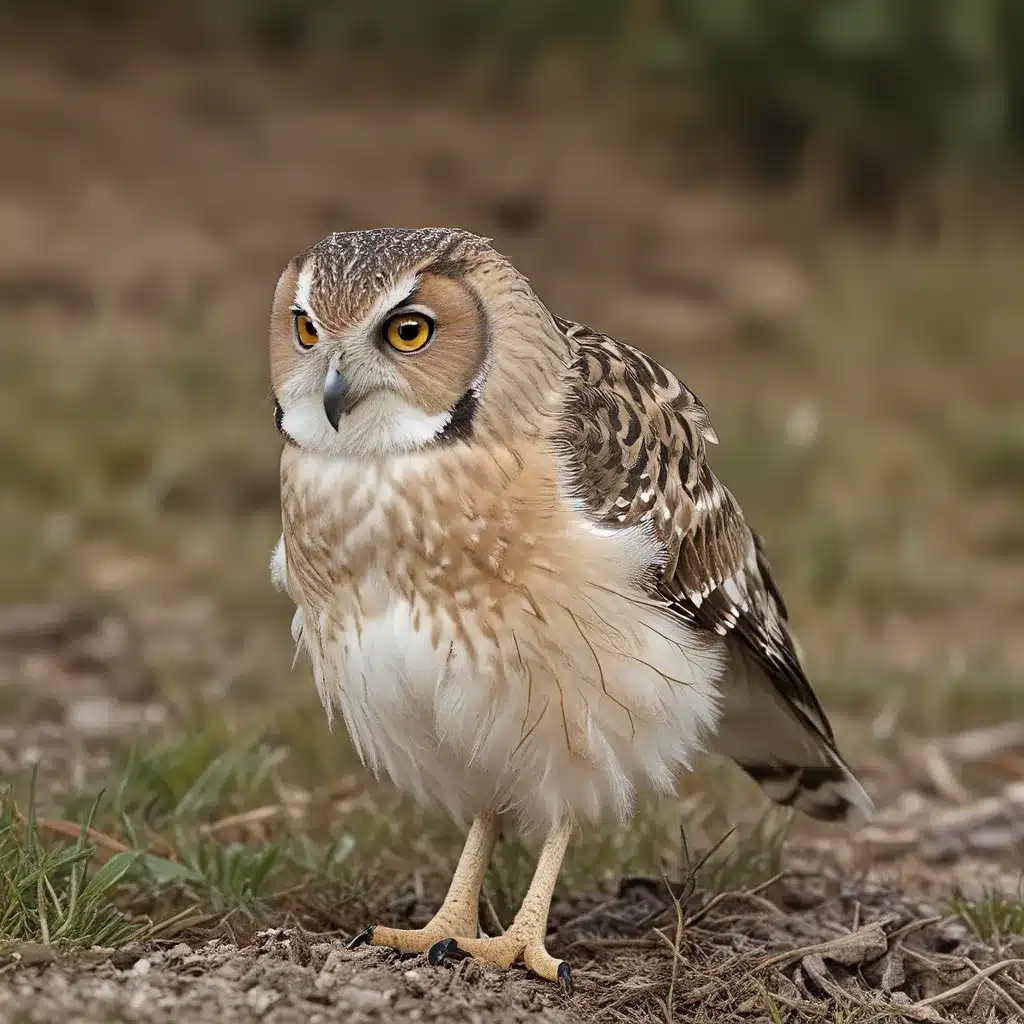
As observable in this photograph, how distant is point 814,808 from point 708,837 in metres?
0.53

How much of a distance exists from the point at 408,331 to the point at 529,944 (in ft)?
4.53

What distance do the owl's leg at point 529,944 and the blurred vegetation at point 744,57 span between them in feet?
26.6

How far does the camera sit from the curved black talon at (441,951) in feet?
11.8

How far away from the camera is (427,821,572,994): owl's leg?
362cm

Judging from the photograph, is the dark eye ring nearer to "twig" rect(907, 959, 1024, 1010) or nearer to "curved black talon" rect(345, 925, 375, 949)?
"curved black talon" rect(345, 925, 375, 949)

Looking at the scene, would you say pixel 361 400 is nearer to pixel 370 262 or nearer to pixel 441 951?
pixel 370 262

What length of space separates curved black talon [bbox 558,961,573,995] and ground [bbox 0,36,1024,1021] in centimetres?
5

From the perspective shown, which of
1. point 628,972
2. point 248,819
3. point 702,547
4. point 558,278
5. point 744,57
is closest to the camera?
point 628,972

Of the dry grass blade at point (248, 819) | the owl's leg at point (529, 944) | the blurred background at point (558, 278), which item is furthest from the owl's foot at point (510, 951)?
the blurred background at point (558, 278)

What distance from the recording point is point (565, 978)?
3.59m

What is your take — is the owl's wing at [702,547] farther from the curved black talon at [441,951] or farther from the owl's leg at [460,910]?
the curved black talon at [441,951]

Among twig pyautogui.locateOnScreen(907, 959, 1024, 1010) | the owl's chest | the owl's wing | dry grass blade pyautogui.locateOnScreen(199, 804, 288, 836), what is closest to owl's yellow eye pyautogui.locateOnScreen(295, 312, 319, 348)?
the owl's chest

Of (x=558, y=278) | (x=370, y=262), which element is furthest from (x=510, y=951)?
(x=558, y=278)

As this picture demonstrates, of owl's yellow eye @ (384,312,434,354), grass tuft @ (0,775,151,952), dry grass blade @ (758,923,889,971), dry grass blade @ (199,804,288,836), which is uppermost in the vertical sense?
owl's yellow eye @ (384,312,434,354)
